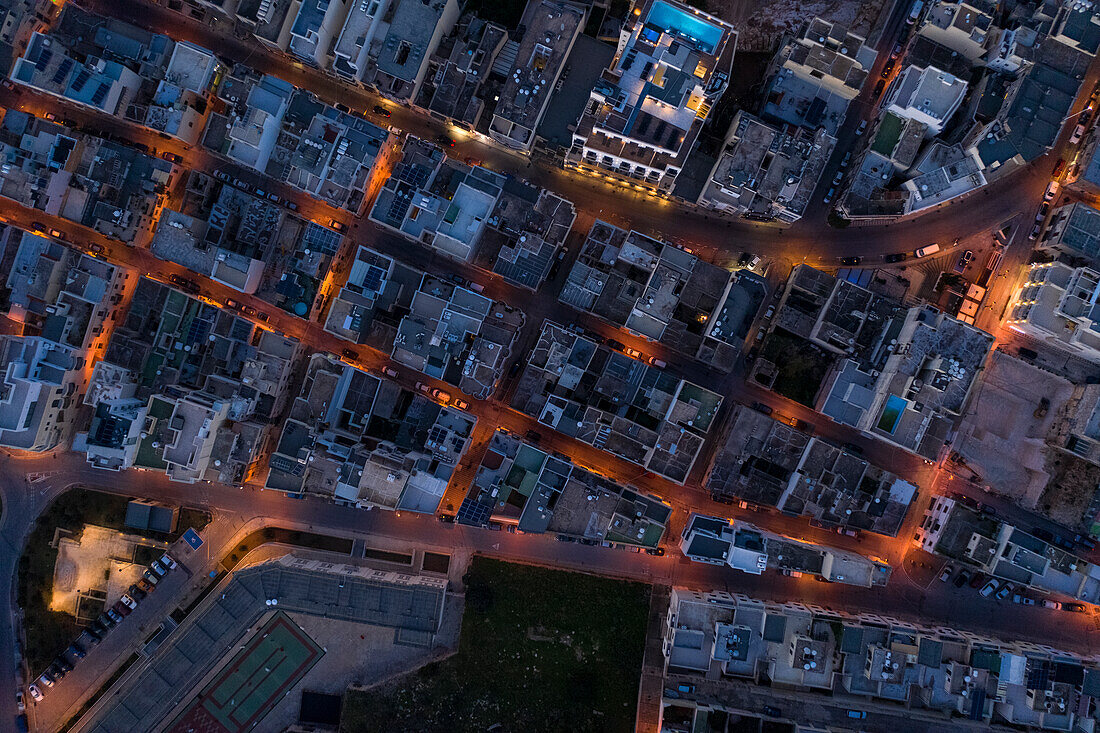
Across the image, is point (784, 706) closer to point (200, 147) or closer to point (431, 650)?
point (431, 650)

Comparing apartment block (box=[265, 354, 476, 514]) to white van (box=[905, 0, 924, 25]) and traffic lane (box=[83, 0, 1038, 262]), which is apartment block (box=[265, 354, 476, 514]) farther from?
white van (box=[905, 0, 924, 25])

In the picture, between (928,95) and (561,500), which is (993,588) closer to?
(561,500)

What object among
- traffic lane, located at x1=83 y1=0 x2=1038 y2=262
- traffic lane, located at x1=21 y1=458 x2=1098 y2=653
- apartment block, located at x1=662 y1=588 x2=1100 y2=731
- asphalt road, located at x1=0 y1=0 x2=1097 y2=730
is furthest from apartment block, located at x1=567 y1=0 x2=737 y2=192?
apartment block, located at x1=662 y1=588 x2=1100 y2=731

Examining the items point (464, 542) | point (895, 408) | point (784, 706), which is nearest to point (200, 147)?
point (464, 542)

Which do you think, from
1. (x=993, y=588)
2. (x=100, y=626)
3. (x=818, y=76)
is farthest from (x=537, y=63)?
(x=100, y=626)

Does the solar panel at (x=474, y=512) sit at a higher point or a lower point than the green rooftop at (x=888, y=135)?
lower

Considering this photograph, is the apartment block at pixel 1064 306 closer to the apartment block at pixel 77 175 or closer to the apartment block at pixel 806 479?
the apartment block at pixel 806 479

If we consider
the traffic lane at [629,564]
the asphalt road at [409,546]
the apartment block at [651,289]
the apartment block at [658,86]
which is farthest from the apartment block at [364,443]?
the apartment block at [658,86]
